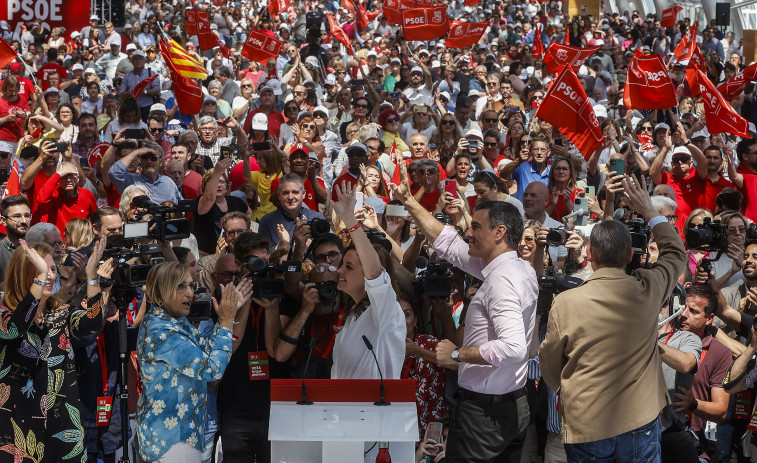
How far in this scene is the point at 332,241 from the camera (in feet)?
20.5

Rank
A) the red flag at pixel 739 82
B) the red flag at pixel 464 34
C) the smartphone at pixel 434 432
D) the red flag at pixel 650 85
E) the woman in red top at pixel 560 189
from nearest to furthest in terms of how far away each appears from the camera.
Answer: the smartphone at pixel 434 432, the woman in red top at pixel 560 189, the red flag at pixel 650 85, the red flag at pixel 739 82, the red flag at pixel 464 34

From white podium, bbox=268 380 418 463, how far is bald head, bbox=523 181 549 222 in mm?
4190

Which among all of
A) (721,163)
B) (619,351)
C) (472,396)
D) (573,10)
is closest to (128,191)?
(472,396)

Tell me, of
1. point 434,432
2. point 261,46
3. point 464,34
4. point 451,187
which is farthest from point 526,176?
point 464,34

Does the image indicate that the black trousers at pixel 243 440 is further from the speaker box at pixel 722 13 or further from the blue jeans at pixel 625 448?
the speaker box at pixel 722 13

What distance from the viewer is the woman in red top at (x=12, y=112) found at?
11867 millimetres

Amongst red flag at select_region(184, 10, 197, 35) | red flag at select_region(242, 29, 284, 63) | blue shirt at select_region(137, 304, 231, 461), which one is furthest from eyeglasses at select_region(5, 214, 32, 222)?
red flag at select_region(184, 10, 197, 35)

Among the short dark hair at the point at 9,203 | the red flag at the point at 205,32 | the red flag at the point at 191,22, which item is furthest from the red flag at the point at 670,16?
the short dark hair at the point at 9,203

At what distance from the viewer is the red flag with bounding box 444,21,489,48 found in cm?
1859

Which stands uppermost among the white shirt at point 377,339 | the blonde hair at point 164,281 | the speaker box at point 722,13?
the blonde hair at point 164,281

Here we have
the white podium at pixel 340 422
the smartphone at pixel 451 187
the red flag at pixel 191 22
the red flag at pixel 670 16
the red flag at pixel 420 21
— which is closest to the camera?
the white podium at pixel 340 422

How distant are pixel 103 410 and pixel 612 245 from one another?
3396 mm

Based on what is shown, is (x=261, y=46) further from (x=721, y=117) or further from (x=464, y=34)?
(x=721, y=117)

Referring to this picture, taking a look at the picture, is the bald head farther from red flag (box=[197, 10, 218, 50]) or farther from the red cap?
red flag (box=[197, 10, 218, 50])
